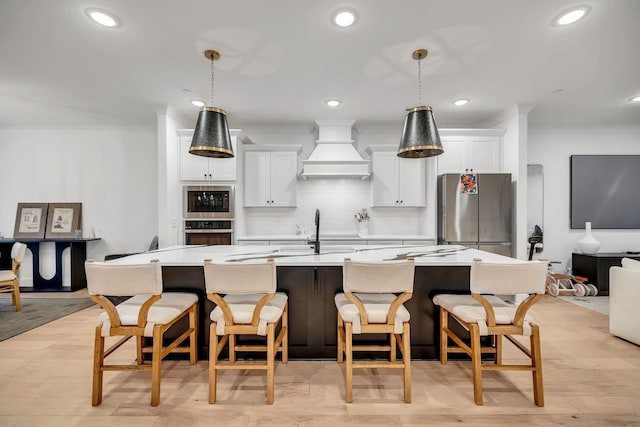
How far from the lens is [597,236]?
494 centimetres

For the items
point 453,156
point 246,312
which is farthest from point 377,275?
point 453,156

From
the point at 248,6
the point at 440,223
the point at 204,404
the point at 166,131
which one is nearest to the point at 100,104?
the point at 166,131

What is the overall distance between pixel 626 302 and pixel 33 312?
6479 millimetres

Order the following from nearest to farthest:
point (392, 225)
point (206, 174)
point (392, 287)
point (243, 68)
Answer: point (392, 287) → point (243, 68) → point (206, 174) → point (392, 225)

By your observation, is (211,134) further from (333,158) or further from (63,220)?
(63,220)

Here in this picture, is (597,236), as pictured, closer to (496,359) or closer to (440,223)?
(440,223)

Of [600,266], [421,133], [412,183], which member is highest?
[421,133]

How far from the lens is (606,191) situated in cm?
490

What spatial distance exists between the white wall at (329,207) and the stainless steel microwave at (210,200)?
73 cm

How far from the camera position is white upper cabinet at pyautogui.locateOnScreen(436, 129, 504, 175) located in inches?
170

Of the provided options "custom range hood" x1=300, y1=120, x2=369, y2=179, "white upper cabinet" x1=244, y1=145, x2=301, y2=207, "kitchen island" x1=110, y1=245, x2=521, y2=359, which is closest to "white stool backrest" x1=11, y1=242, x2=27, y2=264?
"kitchen island" x1=110, y1=245, x2=521, y2=359

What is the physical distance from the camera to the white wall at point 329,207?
488cm

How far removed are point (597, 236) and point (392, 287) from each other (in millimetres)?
5402

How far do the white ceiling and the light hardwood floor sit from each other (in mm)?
2694
